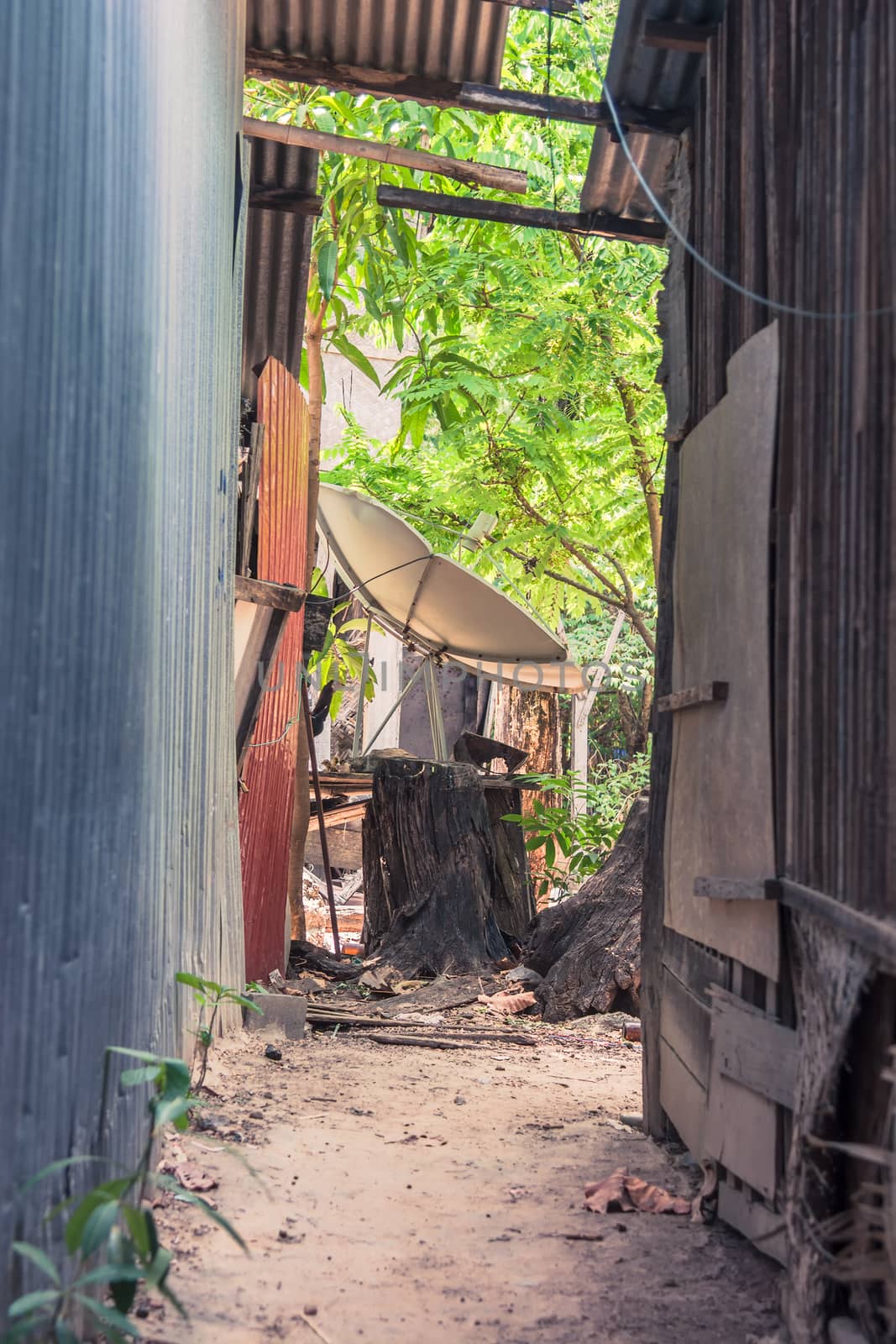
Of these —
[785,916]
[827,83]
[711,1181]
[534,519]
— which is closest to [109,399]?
[827,83]

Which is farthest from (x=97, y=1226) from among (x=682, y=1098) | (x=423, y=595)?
(x=423, y=595)

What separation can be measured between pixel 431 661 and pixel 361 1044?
4872 millimetres

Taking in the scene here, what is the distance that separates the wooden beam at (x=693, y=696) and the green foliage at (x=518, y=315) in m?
4.21

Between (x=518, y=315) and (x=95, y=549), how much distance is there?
6.93 meters

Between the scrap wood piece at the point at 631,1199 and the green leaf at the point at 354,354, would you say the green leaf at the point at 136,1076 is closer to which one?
the scrap wood piece at the point at 631,1199

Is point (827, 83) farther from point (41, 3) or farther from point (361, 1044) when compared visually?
point (361, 1044)

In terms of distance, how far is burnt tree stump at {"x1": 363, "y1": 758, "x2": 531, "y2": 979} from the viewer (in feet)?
24.9

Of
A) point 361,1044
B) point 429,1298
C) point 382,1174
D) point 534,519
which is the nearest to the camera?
point 429,1298

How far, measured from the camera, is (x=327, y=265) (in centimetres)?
723

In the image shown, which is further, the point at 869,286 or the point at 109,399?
the point at 109,399

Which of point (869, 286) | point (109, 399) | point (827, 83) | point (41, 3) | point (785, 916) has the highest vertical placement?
point (827, 83)

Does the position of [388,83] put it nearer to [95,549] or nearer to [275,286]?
[275,286]

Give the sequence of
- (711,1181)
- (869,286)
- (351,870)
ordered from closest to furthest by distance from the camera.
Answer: (869,286), (711,1181), (351,870)

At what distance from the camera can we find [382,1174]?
369cm
